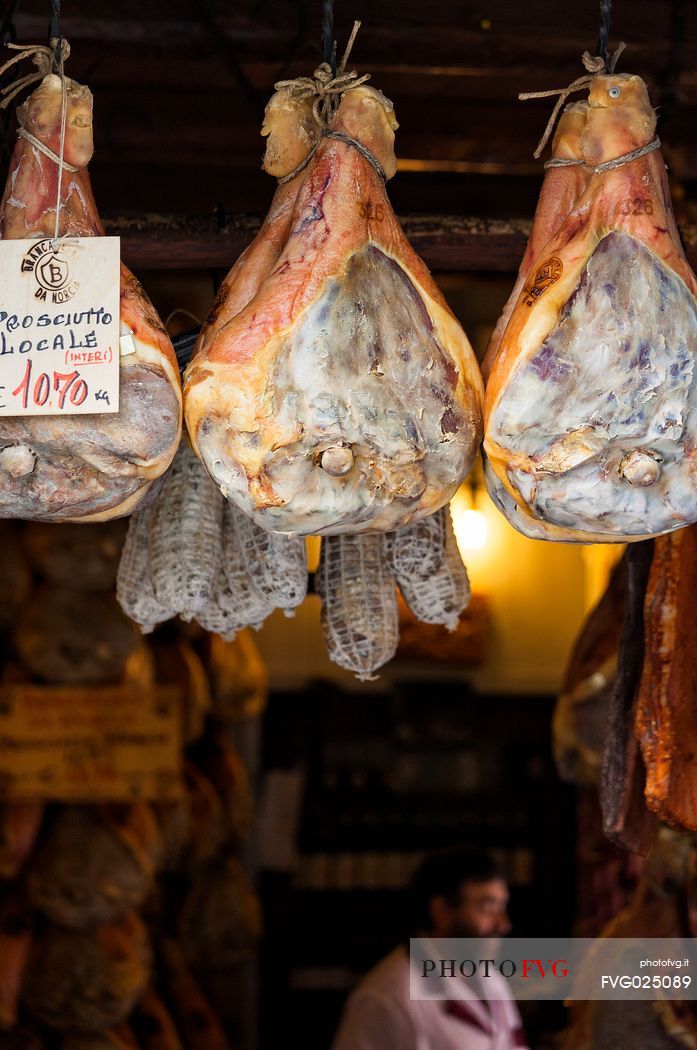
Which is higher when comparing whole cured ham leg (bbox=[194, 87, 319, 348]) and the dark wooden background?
the dark wooden background

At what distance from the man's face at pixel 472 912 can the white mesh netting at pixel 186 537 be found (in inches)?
94.1

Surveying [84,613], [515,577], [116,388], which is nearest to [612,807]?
[116,388]

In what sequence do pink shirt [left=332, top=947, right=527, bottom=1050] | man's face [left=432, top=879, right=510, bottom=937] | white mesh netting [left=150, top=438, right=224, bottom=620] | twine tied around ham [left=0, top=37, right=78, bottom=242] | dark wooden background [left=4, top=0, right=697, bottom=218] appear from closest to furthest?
twine tied around ham [left=0, top=37, right=78, bottom=242] < white mesh netting [left=150, top=438, right=224, bottom=620] < dark wooden background [left=4, top=0, right=697, bottom=218] < pink shirt [left=332, top=947, right=527, bottom=1050] < man's face [left=432, top=879, right=510, bottom=937]

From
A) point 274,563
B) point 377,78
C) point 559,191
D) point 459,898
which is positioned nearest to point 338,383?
point 559,191

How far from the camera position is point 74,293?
1562 mm

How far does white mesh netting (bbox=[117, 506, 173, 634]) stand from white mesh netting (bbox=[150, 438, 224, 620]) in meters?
0.04

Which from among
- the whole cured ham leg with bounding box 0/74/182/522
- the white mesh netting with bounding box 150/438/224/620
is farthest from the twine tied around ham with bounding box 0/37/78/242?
the white mesh netting with bounding box 150/438/224/620

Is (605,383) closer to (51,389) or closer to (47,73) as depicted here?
(51,389)

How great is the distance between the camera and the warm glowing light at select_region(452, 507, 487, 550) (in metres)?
6.42

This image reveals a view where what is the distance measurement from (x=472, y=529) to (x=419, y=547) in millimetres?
4447

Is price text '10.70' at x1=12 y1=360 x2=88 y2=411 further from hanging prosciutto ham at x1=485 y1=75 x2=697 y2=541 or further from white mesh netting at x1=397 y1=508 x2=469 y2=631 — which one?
white mesh netting at x1=397 y1=508 x2=469 y2=631

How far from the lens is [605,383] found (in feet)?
4.90

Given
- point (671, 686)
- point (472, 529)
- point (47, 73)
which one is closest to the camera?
point (47, 73)

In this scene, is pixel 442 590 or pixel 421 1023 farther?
pixel 421 1023
